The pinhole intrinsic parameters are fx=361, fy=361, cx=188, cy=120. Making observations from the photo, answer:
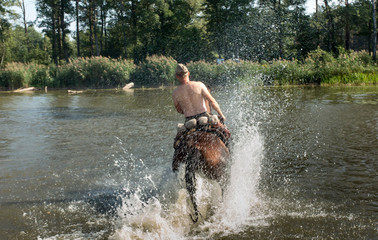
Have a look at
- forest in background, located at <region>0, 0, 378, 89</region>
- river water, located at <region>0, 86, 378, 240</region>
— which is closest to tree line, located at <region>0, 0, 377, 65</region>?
forest in background, located at <region>0, 0, 378, 89</region>

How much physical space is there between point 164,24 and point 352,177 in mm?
46267

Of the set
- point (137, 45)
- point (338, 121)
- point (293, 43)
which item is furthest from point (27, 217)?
point (137, 45)

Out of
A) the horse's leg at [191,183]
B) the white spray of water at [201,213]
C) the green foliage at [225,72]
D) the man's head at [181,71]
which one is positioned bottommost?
the white spray of water at [201,213]

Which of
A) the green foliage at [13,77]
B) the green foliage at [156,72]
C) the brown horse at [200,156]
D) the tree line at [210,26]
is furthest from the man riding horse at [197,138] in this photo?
the tree line at [210,26]

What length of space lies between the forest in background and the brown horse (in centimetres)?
2113

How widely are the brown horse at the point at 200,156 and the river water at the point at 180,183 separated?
1.07ft

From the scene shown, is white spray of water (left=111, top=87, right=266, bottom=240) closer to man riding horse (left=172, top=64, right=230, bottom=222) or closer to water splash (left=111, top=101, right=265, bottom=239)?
water splash (left=111, top=101, right=265, bottom=239)

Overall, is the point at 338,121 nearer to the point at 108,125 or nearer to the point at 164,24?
the point at 108,125

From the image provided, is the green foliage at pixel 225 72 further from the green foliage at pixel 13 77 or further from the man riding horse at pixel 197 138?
the man riding horse at pixel 197 138

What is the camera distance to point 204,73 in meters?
28.4

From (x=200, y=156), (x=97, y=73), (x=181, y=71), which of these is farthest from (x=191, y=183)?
(x=97, y=73)

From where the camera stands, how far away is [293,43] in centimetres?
4216

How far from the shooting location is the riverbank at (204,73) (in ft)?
79.9

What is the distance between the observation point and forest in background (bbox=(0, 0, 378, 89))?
26.0 meters
